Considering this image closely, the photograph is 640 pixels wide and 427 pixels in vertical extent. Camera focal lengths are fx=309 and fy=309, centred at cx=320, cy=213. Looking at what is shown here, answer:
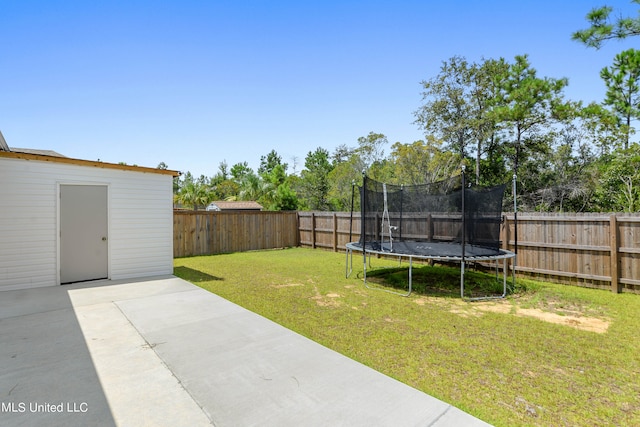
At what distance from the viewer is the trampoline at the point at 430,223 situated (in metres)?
5.46

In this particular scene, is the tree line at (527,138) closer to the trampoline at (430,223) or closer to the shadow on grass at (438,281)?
the trampoline at (430,223)

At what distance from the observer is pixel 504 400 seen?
2.11 meters

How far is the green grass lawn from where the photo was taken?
2.12 m

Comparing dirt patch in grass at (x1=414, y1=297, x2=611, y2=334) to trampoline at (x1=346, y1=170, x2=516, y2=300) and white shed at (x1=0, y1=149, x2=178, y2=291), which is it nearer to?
trampoline at (x1=346, y1=170, x2=516, y2=300)

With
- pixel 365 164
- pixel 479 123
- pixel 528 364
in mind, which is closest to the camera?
pixel 528 364

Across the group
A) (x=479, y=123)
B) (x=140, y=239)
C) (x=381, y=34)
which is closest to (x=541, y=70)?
(x=479, y=123)

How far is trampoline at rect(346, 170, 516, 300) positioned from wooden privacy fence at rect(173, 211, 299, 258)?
194 inches

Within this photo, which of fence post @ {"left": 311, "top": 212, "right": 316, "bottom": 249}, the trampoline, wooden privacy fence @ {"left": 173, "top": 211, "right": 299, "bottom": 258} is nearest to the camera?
the trampoline

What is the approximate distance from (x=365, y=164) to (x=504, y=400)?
68.3 feet

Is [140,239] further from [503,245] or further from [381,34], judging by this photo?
[381,34]

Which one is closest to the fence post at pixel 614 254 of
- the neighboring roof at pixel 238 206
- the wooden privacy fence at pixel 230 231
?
the wooden privacy fence at pixel 230 231

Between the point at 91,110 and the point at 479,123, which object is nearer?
the point at 91,110

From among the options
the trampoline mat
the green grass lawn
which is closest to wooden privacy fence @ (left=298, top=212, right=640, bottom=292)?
the green grass lawn

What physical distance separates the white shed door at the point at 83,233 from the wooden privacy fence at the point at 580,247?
8.13 metres
